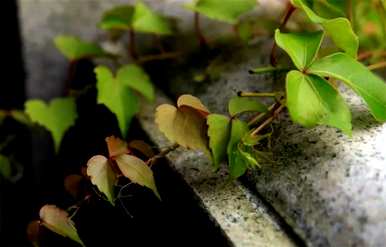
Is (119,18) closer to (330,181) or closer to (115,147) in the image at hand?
(115,147)

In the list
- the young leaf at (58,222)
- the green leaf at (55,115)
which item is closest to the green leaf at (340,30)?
the young leaf at (58,222)

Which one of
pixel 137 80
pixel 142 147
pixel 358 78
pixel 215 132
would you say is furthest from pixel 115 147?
pixel 358 78

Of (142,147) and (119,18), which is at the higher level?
(119,18)

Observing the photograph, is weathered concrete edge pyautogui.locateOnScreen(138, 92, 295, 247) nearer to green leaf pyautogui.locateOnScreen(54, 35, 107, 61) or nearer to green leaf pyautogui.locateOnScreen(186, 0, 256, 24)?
green leaf pyautogui.locateOnScreen(186, 0, 256, 24)

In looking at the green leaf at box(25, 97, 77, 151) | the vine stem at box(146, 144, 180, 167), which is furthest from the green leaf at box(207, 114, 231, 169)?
the green leaf at box(25, 97, 77, 151)

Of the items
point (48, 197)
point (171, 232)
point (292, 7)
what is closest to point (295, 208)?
point (171, 232)

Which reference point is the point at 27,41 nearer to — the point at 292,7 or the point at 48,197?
the point at 48,197
